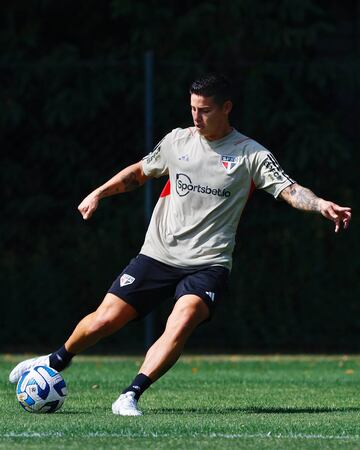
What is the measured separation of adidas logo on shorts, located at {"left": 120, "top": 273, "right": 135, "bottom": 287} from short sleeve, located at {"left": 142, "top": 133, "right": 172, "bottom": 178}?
0.75 meters

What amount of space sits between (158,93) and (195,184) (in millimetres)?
7521

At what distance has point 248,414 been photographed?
7.74 meters

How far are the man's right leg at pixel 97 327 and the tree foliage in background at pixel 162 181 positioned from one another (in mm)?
6722

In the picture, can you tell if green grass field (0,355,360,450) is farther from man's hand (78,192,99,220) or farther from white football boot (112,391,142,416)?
man's hand (78,192,99,220)

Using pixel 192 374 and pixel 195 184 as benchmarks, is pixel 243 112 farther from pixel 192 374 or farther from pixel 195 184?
pixel 195 184

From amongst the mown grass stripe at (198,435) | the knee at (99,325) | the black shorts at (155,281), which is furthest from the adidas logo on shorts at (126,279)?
the mown grass stripe at (198,435)

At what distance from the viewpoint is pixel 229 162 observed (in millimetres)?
7922

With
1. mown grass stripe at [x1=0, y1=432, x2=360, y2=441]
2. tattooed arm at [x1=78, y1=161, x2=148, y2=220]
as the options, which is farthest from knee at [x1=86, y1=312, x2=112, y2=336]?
mown grass stripe at [x1=0, y1=432, x2=360, y2=441]

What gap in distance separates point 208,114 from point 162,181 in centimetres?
704

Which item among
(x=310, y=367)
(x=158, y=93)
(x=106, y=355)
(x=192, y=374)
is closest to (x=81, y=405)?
(x=192, y=374)

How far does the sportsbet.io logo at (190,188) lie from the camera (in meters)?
7.90

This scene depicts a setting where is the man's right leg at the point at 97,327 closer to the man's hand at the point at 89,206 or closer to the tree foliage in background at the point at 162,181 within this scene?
the man's hand at the point at 89,206

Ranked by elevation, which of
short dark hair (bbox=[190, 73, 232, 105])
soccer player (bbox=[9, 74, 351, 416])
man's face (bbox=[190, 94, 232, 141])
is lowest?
soccer player (bbox=[9, 74, 351, 416])

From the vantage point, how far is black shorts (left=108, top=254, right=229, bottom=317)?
7863mm
